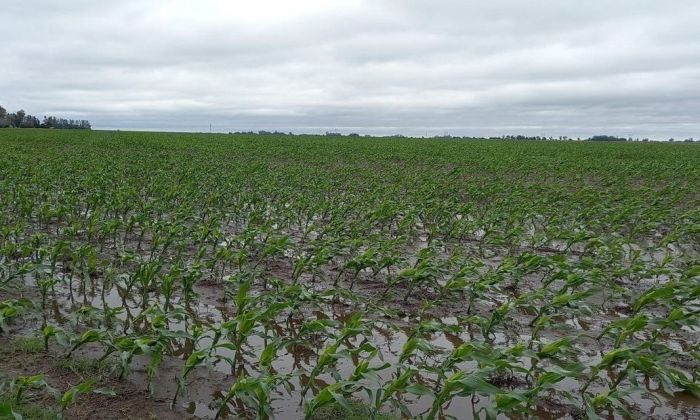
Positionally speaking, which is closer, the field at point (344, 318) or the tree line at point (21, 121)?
the field at point (344, 318)

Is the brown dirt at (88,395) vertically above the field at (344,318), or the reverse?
the field at (344,318)

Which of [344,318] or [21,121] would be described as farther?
[21,121]

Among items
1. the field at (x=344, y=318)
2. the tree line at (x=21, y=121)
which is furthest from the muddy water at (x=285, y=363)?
the tree line at (x=21, y=121)

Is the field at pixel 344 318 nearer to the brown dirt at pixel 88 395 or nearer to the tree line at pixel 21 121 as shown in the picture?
the brown dirt at pixel 88 395

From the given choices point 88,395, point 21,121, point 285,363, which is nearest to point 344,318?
point 285,363

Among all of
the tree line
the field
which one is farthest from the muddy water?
the tree line

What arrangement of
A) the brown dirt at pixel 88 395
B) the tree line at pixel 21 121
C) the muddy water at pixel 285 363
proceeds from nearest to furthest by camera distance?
the brown dirt at pixel 88 395 → the muddy water at pixel 285 363 → the tree line at pixel 21 121

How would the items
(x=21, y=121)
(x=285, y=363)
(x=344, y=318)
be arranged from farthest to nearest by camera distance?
(x=21, y=121)
(x=344, y=318)
(x=285, y=363)

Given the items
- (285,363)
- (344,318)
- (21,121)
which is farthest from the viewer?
(21,121)

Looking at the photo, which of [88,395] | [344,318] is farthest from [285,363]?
[88,395]

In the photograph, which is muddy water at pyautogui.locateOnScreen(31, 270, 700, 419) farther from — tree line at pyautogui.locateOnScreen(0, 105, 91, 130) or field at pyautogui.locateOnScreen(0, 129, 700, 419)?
tree line at pyautogui.locateOnScreen(0, 105, 91, 130)

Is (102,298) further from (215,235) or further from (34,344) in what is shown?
(215,235)

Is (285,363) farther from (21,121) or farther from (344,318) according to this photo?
(21,121)

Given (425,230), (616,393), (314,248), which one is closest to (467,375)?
Result: (616,393)
